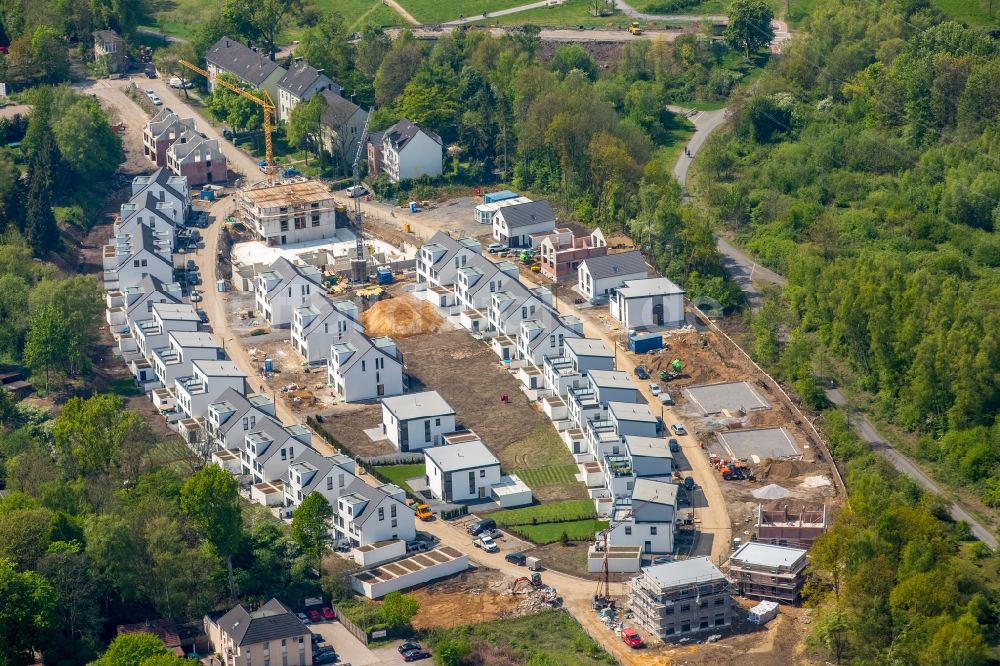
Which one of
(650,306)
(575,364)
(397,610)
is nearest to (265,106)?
(650,306)

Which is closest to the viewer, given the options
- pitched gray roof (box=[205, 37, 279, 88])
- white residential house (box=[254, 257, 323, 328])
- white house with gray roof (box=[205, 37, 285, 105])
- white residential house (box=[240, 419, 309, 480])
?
white residential house (box=[240, 419, 309, 480])

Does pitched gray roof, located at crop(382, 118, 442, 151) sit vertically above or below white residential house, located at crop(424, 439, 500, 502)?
above

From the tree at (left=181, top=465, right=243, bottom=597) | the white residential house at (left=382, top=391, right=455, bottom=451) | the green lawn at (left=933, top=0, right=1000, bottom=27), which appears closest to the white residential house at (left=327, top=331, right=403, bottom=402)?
the white residential house at (left=382, top=391, right=455, bottom=451)

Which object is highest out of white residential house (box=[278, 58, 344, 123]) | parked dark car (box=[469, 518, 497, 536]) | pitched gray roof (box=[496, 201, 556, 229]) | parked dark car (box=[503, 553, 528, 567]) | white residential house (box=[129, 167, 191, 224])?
white residential house (box=[278, 58, 344, 123])

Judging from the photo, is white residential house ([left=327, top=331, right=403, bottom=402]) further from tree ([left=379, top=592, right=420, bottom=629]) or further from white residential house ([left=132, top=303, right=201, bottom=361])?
tree ([left=379, top=592, right=420, bottom=629])

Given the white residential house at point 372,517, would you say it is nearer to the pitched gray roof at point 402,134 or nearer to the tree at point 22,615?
the tree at point 22,615

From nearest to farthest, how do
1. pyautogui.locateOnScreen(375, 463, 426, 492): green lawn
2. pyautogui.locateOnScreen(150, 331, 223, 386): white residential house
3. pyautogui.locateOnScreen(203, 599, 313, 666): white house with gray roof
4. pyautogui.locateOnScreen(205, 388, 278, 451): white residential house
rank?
pyautogui.locateOnScreen(203, 599, 313, 666): white house with gray roof → pyautogui.locateOnScreen(375, 463, 426, 492): green lawn → pyautogui.locateOnScreen(205, 388, 278, 451): white residential house → pyautogui.locateOnScreen(150, 331, 223, 386): white residential house
